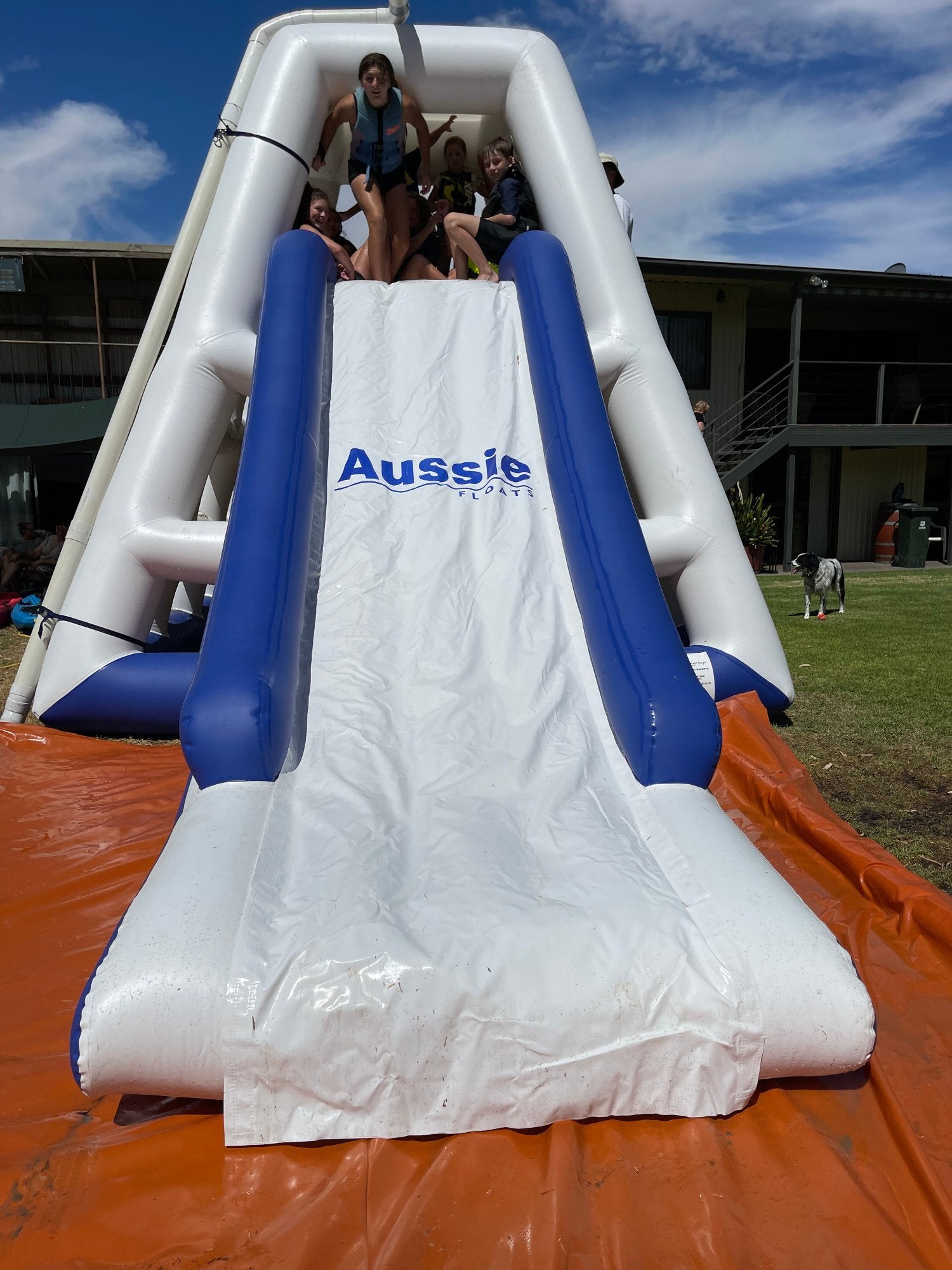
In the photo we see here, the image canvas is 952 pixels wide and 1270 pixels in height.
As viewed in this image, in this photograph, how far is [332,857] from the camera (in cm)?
184

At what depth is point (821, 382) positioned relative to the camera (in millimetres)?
14648

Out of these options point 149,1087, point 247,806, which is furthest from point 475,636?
point 149,1087

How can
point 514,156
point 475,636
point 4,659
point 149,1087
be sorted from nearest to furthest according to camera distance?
point 149,1087 < point 475,636 < point 514,156 < point 4,659

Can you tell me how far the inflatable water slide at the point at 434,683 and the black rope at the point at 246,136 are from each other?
0.10 feet

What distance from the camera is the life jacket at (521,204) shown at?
4.63 m

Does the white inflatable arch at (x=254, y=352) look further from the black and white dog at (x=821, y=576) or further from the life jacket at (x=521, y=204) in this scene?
the black and white dog at (x=821, y=576)

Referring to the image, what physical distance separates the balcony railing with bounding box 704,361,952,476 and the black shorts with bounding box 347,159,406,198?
9.04 m

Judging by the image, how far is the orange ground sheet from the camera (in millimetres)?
1273

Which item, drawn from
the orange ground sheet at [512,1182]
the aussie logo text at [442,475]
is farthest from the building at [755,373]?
the orange ground sheet at [512,1182]

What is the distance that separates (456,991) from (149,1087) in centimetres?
55

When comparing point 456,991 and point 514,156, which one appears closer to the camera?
point 456,991

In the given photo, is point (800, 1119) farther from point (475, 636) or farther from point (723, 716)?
point (723, 716)

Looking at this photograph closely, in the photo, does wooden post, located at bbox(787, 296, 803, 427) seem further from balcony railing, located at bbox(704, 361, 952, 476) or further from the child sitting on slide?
the child sitting on slide

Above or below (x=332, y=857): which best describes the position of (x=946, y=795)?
below
